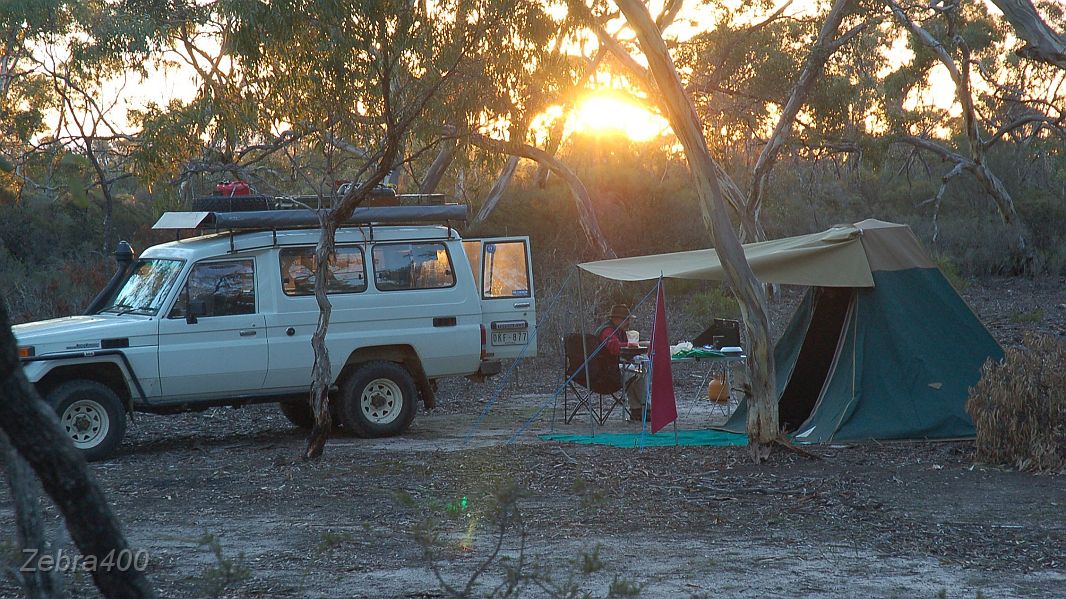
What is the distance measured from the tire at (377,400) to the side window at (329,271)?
0.75 meters

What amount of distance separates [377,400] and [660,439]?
2600 mm

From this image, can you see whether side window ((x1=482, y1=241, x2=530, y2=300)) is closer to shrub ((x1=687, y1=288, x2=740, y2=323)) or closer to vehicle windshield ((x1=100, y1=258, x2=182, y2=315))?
vehicle windshield ((x1=100, y1=258, x2=182, y2=315))

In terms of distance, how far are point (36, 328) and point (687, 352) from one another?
591cm

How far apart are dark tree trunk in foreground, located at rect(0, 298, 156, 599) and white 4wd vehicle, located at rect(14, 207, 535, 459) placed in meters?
6.68

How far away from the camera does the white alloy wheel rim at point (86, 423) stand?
889 cm

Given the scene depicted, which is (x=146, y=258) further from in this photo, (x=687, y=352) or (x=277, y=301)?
(x=687, y=352)

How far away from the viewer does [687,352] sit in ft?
36.3

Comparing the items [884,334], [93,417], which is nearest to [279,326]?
[93,417]

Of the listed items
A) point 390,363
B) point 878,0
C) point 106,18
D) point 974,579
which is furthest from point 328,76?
point 878,0

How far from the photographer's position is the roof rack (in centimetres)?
939

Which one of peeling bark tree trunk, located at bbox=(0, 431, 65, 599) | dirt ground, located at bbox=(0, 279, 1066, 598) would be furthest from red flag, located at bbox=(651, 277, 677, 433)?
peeling bark tree trunk, located at bbox=(0, 431, 65, 599)

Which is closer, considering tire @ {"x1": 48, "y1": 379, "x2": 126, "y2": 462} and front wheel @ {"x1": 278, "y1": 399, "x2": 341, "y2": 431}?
tire @ {"x1": 48, "y1": 379, "x2": 126, "y2": 462}

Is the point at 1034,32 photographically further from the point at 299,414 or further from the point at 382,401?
the point at 299,414

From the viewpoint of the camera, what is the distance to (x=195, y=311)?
9.34 metres
